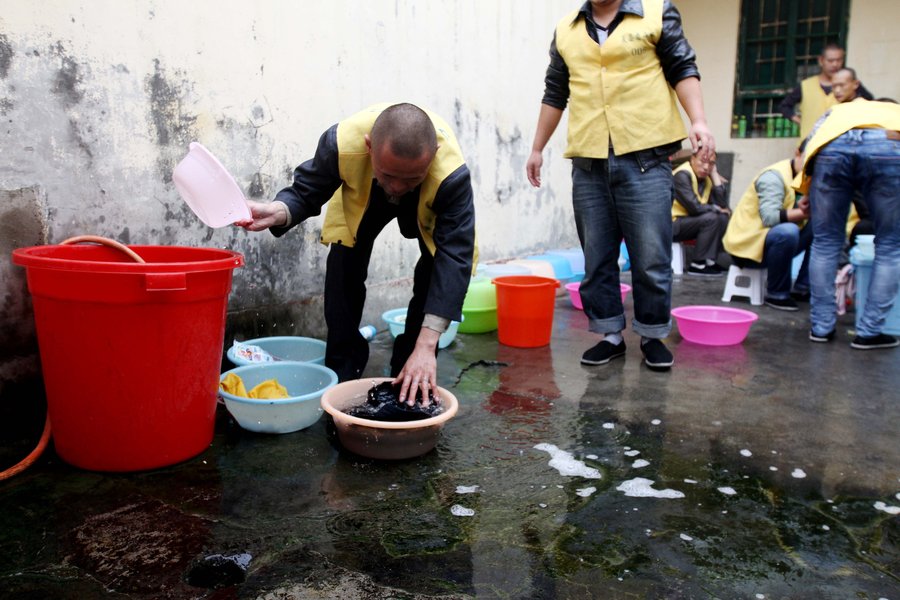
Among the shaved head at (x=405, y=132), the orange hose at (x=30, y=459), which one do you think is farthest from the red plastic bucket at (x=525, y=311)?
the orange hose at (x=30, y=459)

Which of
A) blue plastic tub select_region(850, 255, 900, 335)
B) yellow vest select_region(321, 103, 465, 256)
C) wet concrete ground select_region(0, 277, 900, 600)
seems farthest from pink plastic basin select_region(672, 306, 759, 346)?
yellow vest select_region(321, 103, 465, 256)

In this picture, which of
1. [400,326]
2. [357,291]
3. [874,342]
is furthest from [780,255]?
[357,291]

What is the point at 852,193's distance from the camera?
150 inches

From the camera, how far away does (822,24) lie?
7.64 metres

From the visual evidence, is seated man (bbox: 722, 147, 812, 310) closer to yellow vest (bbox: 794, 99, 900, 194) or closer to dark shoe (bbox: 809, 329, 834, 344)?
dark shoe (bbox: 809, 329, 834, 344)

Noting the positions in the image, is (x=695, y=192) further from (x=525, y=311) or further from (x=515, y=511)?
(x=515, y=511)

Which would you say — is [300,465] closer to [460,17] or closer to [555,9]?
[460,17]

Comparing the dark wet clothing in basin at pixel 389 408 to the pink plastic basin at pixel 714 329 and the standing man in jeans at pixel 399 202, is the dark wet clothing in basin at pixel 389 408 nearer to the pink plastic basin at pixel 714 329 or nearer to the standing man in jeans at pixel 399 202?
the standing man in jeans at pixel 399 202

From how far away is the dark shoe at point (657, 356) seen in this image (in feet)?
11.1

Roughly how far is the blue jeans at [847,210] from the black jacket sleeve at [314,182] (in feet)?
9.19

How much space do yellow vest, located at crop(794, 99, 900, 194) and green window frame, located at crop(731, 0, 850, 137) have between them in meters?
4.51

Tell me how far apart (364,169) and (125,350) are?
38.4 inches

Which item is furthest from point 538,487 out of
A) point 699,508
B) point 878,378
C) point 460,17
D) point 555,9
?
point 555,9

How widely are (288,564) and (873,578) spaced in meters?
1.43
